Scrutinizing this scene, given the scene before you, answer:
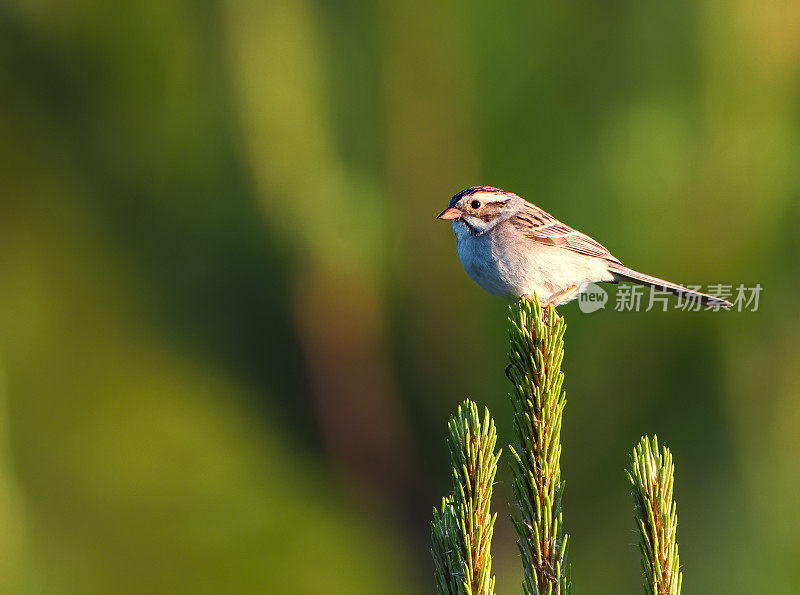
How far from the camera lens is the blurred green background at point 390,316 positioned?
3.73 m

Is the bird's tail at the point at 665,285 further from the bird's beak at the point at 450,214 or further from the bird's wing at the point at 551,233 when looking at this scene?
the bird's beak at the point at 450,214

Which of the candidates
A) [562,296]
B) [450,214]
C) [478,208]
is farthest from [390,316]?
[562,296]

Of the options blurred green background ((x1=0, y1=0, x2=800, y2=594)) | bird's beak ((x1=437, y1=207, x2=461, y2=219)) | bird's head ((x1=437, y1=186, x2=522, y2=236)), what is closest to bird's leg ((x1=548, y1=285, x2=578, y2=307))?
blurred green background ((x1=0, y1=0, x2=800, y2=594))

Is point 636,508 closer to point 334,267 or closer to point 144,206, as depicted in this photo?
point 334,267

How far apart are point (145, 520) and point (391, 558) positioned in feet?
4.24

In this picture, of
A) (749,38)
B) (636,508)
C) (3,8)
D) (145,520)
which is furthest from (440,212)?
(3,8)

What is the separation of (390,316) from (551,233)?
0.97m

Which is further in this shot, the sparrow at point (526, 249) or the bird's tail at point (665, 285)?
the sparrow at point (526, 249)

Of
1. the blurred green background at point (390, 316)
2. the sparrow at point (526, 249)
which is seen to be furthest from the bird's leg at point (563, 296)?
the blurred green background at point (390, 316)

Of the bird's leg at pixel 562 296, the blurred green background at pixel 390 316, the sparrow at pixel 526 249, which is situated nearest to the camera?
the blurred green background at pixel 390 316

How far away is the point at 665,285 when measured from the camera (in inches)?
156

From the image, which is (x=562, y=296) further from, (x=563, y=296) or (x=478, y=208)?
(x=478, y=208)

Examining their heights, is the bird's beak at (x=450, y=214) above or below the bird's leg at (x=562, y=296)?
above

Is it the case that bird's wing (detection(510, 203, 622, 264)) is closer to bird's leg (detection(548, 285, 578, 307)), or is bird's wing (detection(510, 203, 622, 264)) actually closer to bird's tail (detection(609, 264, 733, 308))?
bird's tail (detection(609, 264, 733, 308))
